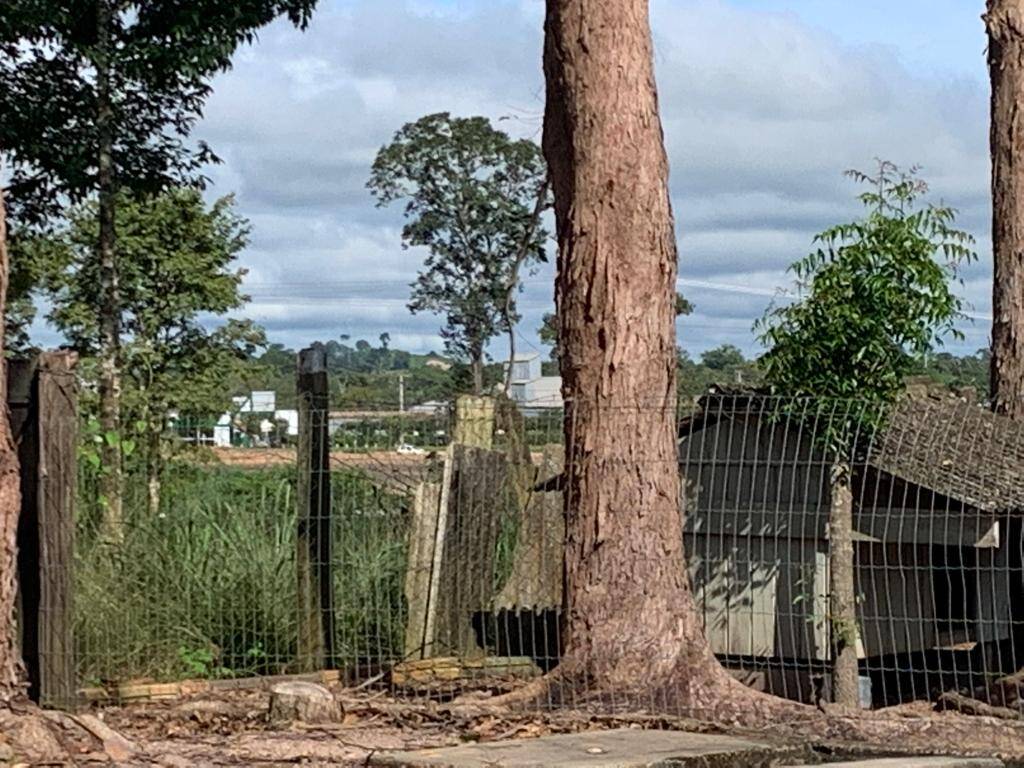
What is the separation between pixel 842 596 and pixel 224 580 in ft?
12.0

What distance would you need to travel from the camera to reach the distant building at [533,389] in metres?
10.5

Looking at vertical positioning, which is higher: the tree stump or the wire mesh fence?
the wire mesh fence

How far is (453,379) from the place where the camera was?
42.3 metres

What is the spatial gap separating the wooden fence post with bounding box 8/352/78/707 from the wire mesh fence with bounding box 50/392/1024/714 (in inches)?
23.5

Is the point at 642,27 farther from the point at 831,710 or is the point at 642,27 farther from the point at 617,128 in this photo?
the point at 831,710

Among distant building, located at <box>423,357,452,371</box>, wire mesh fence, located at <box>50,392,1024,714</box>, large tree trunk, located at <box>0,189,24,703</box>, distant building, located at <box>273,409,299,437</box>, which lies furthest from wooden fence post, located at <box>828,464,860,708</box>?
distant building, located at <box>423,357,452,371</box>

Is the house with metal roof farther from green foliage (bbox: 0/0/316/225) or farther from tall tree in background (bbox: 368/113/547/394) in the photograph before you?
tall tree in background (bbox: 368/113/547/394)

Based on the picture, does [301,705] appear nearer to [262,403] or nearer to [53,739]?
[53,739]

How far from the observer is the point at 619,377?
390 inches

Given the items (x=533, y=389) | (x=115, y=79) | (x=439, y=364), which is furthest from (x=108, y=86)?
(x=439, y=364)

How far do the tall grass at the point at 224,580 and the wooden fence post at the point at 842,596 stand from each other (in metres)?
2.58

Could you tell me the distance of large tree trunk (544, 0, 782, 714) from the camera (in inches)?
382

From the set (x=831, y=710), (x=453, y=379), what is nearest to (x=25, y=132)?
(x=831, y=710)

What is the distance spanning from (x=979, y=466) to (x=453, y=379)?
31513mm
